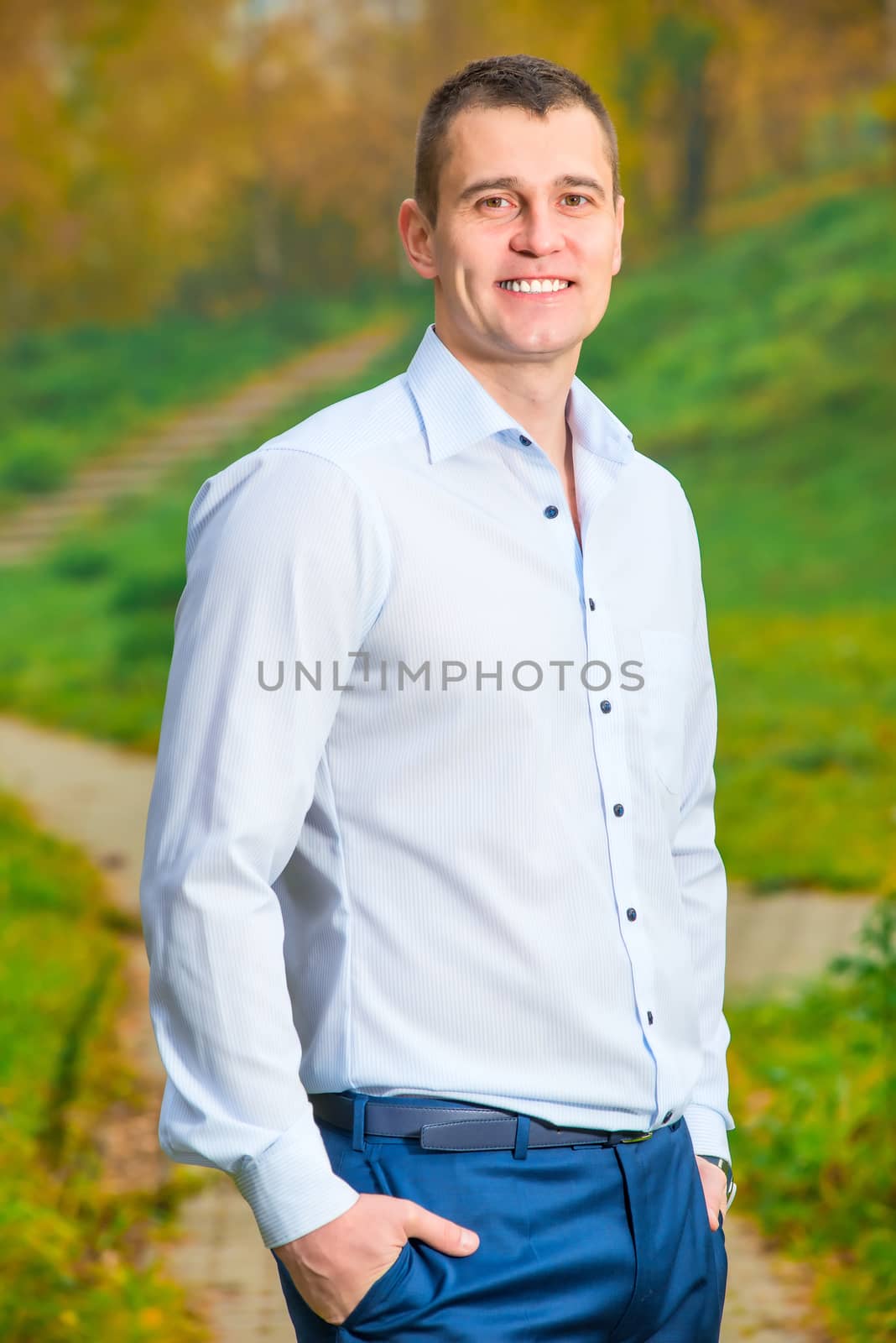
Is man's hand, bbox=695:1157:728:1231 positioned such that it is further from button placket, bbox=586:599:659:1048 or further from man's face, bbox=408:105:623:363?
man's face, bbox=408:105:623:363

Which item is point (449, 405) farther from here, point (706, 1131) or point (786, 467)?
point (786, 467)

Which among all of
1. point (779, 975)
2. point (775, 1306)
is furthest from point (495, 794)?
point (779, 975)

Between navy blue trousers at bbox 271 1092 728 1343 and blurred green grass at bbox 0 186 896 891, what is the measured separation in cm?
518

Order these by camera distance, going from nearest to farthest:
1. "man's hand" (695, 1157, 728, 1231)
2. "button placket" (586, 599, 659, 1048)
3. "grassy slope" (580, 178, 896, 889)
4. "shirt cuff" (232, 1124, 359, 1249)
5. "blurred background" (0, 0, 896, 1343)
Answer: "shirt cuff" (232, 1124, 359, 1249)
"button placket" (586, 599, 659, 1048)
"man's hand" (695, 1157, 728, 1231)
"grassy slope" (580, 178, 896, 889)
"blurred background" (0, 0, 896, 1343)

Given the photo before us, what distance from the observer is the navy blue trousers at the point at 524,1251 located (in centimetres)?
132

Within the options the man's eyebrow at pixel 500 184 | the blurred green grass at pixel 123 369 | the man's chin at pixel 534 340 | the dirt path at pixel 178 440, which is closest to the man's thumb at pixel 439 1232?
the man's chin at pixel 534 340

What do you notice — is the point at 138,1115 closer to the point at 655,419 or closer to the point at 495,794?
the point at 495,794

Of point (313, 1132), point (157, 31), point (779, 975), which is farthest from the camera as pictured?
point (157, 31)

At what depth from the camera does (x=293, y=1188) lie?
126 cm

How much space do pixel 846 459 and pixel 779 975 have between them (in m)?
7.46

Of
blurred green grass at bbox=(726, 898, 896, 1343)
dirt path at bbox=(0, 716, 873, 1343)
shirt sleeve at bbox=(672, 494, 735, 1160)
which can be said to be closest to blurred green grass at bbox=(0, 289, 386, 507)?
dirt path at bbox=(0, 716, 873, 1343)

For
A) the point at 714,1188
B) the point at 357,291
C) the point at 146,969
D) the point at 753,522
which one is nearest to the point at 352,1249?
the point at 714,1188

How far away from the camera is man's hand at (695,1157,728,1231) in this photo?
1.62 meters

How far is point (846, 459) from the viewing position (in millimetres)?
A: 11492
